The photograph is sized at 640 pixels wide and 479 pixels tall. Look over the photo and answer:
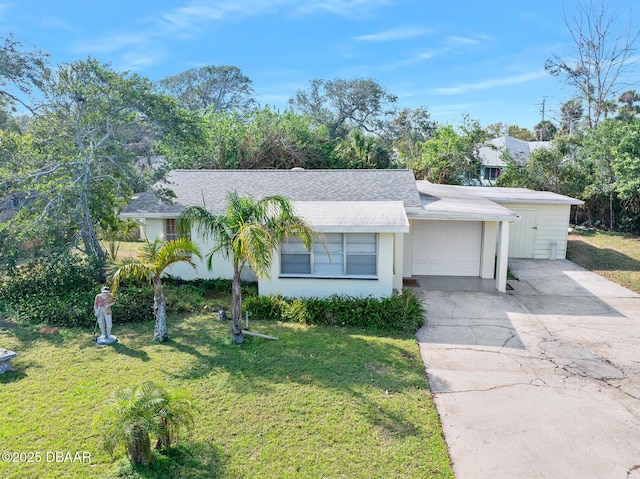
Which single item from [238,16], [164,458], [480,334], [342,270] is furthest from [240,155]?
[164,458]

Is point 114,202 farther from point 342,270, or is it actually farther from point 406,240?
point 406,240

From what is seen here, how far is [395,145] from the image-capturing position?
42031 millimetres

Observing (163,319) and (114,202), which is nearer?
(163,319)

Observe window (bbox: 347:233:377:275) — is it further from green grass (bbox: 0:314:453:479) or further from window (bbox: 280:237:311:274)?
green grass (bbox: 0:314:453:479)

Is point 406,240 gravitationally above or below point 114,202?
below

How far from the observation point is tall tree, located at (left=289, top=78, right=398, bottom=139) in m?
46.5

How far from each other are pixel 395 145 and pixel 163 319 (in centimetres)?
3608

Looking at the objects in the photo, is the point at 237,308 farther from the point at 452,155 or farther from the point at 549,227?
the point at 452,155

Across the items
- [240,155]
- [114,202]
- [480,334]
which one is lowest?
[480,334]

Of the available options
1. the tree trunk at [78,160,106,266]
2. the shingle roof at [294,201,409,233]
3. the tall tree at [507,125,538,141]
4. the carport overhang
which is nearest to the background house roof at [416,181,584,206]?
the carport overhang

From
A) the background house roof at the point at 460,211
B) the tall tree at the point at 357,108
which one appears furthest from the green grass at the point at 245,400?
the tall tree at the point at 357,108

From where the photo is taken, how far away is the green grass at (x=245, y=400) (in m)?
5.62

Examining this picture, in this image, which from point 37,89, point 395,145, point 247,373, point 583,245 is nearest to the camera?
point 247,373

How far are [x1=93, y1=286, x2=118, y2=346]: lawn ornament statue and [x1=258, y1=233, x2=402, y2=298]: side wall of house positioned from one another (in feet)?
12.6
